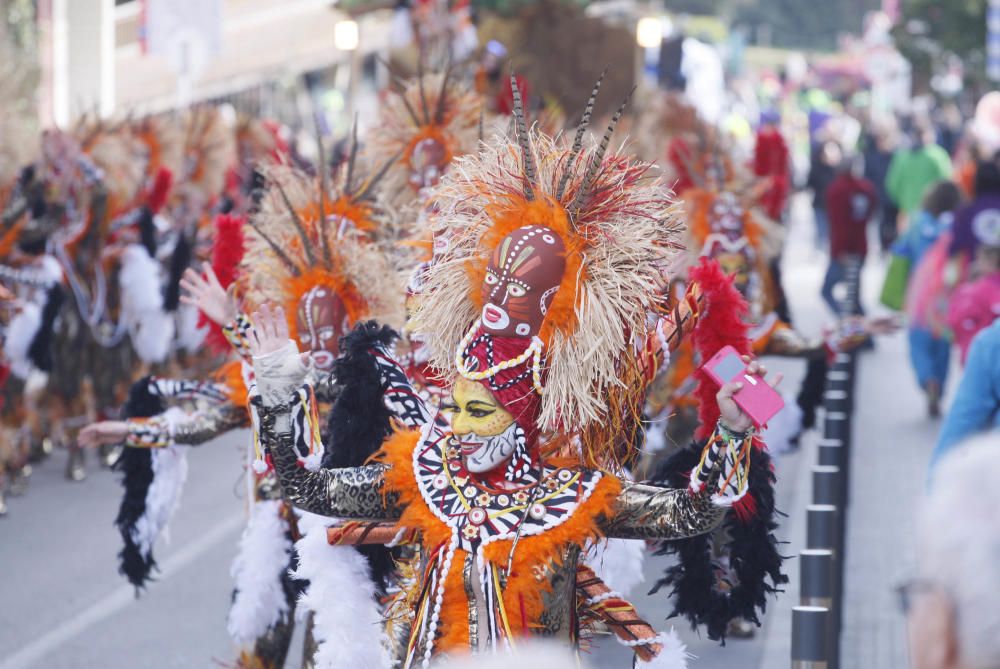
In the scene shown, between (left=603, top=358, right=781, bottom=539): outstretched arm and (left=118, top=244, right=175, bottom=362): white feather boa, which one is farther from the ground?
(left=118, top=244, right=175, bottom=362): white feather boa

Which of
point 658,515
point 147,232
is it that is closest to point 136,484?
point 658,515

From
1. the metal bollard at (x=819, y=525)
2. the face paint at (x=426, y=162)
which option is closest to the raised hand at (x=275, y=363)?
the metal bollard at (x=819, y=525)

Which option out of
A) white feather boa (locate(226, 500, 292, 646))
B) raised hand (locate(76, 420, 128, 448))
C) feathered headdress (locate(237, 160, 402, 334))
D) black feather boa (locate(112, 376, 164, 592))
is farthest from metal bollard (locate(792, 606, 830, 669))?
black feather boa (locate(112, 376, 164, 592))

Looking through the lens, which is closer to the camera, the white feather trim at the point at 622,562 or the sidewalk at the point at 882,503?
the white feather trim at the point at 622,562

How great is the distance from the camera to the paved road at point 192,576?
6.99m

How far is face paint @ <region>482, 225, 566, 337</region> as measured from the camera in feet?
12.5

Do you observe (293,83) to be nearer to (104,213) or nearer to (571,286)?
(104,213)

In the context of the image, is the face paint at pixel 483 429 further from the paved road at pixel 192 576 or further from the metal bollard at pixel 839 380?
the metal bollard at pixel 839 380

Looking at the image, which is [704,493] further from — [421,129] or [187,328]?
[187,328]

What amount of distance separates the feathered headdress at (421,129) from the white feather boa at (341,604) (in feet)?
9.43

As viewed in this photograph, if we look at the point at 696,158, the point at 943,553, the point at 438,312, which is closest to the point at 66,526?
the point at 696,158

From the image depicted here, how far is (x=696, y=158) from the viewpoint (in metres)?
9.08

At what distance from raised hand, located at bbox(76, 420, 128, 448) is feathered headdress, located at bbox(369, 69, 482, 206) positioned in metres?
2.07

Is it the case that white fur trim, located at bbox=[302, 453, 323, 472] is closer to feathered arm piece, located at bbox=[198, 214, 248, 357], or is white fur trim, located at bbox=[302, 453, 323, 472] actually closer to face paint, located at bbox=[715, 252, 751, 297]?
feathered arm piece, located at bbox=[198, 214, 248, 357]
